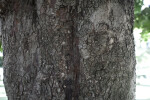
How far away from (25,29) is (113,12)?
45cm

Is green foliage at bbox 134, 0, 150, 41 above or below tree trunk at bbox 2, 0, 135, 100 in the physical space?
above

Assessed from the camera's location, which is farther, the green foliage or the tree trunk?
the green foliage

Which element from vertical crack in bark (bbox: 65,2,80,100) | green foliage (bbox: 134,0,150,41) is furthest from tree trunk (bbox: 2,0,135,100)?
green foliage (bbox: 134,0,150,41)

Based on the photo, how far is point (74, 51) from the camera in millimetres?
1208

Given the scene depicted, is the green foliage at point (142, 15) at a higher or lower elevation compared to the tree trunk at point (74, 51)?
higher

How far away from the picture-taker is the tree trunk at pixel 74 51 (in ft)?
3.92

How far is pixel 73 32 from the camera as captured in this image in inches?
47.8

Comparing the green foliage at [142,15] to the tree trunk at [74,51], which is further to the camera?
the green foliage at [142,15]

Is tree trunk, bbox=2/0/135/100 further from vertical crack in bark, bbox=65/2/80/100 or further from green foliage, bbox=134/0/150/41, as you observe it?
green foliage, bbox=134/0/150/41

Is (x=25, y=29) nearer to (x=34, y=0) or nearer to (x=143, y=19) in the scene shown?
(x=34, y=0)

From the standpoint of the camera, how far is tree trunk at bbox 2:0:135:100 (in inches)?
47.1

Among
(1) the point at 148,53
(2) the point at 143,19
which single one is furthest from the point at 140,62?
(2) the point at 143,19

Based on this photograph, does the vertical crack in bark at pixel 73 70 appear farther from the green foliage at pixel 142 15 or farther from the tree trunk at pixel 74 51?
the green foliage at pixel 142 15

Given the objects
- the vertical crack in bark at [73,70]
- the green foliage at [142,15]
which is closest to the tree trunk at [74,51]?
the vertical crack in bark at [73,70]
